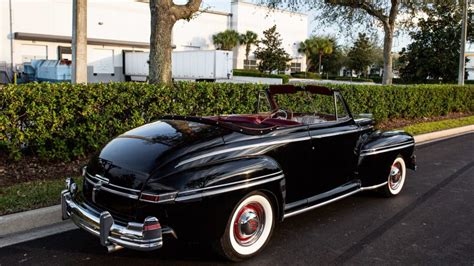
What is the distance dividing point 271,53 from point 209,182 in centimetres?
5042

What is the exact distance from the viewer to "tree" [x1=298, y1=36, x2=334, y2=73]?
61.4 m

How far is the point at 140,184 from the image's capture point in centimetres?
357

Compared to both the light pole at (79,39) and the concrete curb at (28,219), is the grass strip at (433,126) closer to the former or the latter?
the light pole at (79,39)

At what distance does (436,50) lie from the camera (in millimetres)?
40688

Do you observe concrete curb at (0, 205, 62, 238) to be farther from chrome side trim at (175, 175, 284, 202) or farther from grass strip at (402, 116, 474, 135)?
grass strip at (402, 116, 474, 135)

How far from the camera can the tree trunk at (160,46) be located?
28.1ft

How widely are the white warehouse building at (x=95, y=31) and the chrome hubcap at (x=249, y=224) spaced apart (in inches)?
911

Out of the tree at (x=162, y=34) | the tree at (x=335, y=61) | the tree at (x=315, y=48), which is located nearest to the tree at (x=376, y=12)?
the tree at (x=162, y=34)

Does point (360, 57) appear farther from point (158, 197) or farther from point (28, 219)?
point (158, 197)

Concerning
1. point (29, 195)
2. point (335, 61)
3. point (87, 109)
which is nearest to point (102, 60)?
point (87, 109)

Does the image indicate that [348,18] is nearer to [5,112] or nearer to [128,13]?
[5,112]

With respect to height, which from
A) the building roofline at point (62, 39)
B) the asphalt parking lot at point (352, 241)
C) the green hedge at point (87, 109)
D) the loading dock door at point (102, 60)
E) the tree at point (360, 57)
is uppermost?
the tree at point (360, 57)

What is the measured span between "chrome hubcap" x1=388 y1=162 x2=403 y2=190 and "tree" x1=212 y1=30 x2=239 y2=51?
4552 centimetres

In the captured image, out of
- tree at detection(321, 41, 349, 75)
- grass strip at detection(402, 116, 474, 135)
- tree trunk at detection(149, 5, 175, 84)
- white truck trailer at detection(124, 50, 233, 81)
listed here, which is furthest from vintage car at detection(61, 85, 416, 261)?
tree at detection(321, 41, 349, 75)
